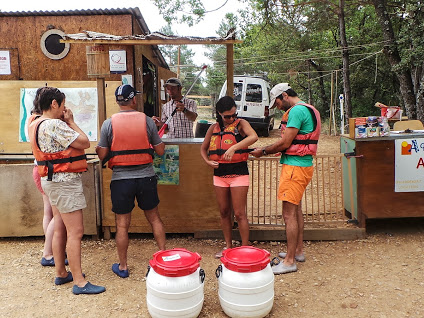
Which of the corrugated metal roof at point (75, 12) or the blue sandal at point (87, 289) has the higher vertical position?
the corrugated metal roof at point (75, 12)

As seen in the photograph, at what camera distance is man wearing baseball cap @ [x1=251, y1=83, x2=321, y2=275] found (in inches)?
149

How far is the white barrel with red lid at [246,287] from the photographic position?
2.88 metres

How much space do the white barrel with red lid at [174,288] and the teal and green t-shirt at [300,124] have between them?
1.55m

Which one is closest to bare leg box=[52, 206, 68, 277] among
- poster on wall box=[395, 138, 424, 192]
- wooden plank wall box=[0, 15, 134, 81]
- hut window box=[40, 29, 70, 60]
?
wooden plank wall box=[0, 15, 134, 81]

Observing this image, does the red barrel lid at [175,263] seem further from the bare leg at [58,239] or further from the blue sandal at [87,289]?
the bare leg at [58,239]

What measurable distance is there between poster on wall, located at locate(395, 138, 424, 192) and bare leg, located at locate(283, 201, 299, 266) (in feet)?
5.67

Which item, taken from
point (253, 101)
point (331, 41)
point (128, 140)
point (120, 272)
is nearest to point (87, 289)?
point (120, 272)

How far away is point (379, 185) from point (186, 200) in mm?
2450

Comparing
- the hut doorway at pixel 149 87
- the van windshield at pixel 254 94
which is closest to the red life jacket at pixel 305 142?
the hut doorway at pixel 149 87

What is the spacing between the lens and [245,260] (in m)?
2.98

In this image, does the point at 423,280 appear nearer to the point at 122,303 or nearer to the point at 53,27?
the point at 122,303

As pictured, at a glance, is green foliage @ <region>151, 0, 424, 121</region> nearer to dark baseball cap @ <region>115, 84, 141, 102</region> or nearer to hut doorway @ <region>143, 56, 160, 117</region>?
hut doorway @ <region>143, 56, 160, 117</region>

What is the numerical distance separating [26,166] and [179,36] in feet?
8.44

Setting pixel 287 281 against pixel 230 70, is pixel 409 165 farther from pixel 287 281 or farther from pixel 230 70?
pixel 230 70
